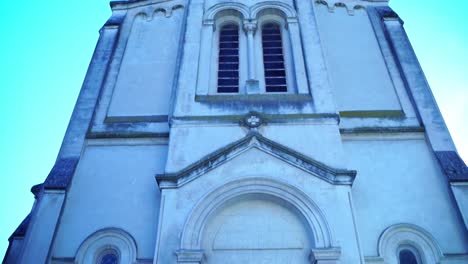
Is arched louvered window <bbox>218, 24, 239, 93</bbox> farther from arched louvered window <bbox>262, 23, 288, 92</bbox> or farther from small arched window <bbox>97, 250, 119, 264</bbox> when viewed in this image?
small arched window <bbox>97, 250, 119, 264</bbox>

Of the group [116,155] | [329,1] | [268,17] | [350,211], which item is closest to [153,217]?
[116,155]

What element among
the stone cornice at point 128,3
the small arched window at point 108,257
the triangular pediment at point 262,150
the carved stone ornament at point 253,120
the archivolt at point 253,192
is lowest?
the small arched window at point 108,257

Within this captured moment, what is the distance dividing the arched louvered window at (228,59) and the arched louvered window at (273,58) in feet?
3.13

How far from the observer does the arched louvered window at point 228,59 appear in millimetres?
15621

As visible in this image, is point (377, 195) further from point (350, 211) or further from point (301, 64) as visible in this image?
point (301, 64)

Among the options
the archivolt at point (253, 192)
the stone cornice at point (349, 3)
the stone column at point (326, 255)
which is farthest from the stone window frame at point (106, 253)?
the stone cornice at point (349, 3)

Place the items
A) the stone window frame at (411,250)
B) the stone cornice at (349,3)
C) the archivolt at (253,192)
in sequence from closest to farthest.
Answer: the archivolt at (253,192), the stone window frame at (411,250), the stone cornice at (349,3)

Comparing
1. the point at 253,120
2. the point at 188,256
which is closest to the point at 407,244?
the point at 253,120

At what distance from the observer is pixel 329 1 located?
19.2 m

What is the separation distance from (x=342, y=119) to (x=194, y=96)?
14.6 feet

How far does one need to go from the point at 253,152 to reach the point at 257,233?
7.09 feet

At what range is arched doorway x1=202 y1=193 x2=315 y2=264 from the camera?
11.2m

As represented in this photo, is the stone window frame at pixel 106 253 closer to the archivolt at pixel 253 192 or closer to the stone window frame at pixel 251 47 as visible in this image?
the archivolt at pixel 253 192

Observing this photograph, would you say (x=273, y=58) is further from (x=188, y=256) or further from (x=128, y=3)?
(x=188, y=256)
